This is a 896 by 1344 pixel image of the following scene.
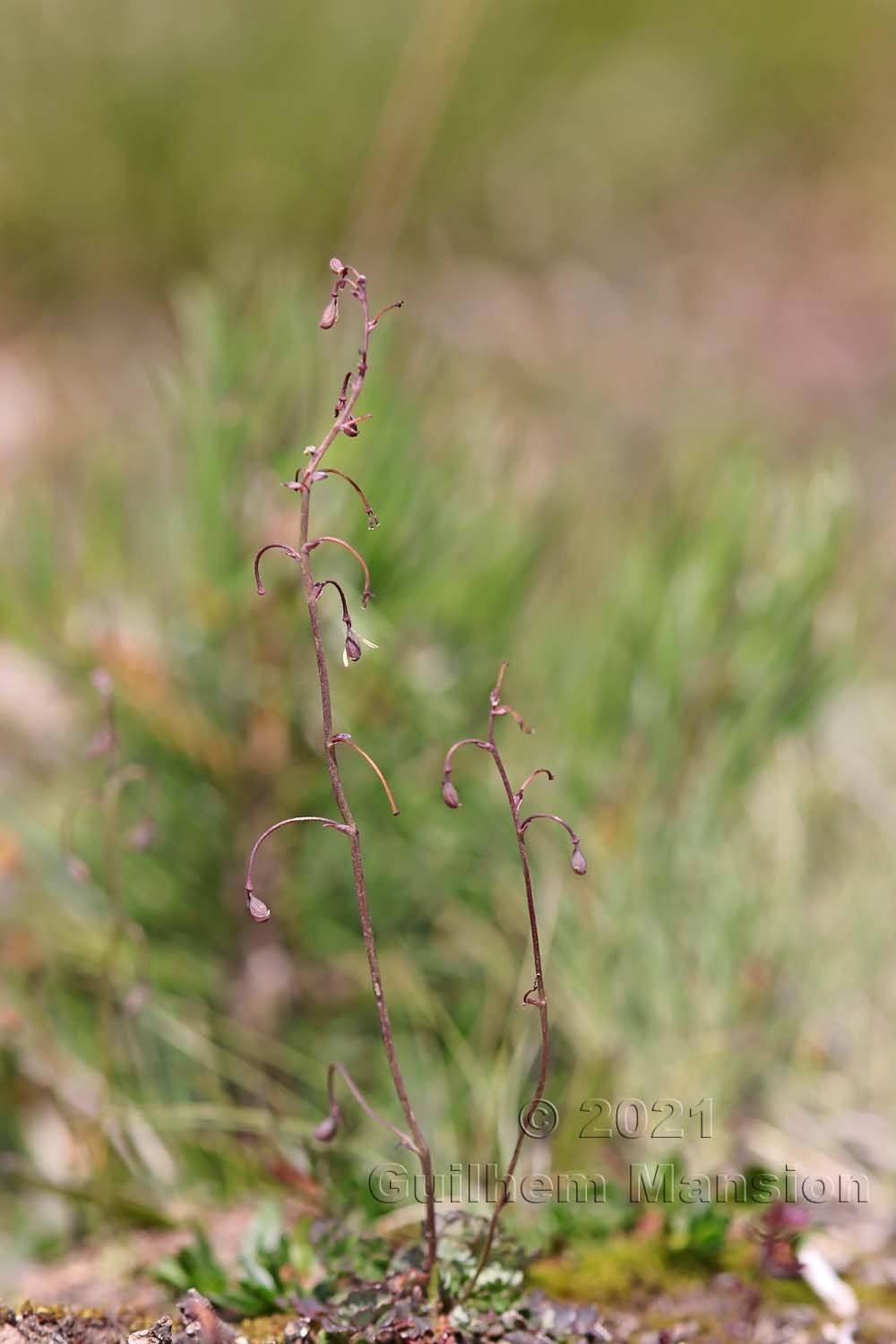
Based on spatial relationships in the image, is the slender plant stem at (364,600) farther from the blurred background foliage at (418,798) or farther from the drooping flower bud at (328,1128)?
the blurred background foliage at (418,798)

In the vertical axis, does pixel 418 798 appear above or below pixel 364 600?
above

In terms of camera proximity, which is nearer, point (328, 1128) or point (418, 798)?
point (328, 1128)

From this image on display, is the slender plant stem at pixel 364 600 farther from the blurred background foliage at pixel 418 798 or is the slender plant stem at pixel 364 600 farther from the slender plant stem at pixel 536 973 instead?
the blurred background foliage at pixel 418 798

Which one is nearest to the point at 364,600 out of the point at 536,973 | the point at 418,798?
the point at 536,973

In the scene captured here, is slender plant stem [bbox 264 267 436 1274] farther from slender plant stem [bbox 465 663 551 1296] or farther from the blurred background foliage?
the blurred background foliage

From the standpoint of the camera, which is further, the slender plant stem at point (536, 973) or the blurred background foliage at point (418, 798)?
the blurred background foliage at point (418, 798)

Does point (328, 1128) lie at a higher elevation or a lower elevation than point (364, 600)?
lower

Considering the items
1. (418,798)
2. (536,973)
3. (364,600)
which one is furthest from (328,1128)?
(418,798)

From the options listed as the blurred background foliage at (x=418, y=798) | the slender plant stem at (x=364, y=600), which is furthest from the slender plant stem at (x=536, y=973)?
the blurred background foliage at (x=418, y=798)

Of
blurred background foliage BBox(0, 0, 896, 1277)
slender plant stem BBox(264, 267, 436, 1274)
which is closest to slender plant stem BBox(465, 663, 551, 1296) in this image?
slender plant stem BBox(264, 267, 436, 1274)

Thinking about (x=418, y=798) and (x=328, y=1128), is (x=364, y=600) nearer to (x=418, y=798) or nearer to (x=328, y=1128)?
(x=328, y=1128)

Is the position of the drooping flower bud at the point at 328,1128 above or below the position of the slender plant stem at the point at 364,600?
below

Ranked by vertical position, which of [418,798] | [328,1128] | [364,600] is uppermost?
[418,798]

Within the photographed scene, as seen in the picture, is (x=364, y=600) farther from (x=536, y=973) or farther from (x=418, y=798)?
(x=418, y=798)
